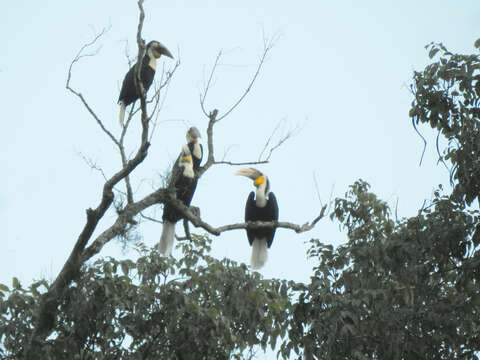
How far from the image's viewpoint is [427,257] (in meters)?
4.85

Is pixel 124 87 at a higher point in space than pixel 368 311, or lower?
higher

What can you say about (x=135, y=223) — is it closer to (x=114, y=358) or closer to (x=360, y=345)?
(x=114, y=358)

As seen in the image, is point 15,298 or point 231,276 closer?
point 15,298

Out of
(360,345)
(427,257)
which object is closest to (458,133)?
(427,257)

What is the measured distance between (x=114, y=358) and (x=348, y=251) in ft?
6.43

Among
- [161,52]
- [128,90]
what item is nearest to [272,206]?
[128,90]

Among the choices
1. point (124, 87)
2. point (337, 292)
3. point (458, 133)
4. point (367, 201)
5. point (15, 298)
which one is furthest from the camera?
point (124, 87)

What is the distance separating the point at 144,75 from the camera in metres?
7.12

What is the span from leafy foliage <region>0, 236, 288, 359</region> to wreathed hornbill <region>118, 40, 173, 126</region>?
8.39 feet

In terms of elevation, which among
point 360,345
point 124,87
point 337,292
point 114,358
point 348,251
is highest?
point 124,87

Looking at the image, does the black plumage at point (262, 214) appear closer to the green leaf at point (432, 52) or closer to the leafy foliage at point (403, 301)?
the leafy foliage at point (403, 301)

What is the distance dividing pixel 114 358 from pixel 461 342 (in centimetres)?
240

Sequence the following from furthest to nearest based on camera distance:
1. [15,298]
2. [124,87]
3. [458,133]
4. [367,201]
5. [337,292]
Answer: [124,87] < [367,201] < [337,292] < [458,133] < [15,298]

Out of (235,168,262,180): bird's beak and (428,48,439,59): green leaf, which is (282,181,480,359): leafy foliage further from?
(235,168,262,180): bird's beak
